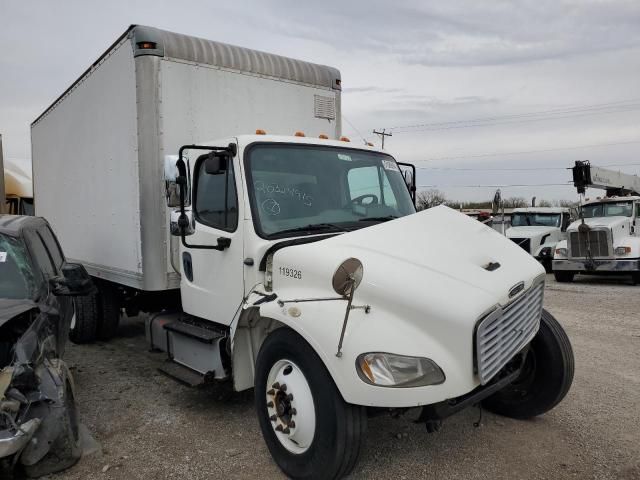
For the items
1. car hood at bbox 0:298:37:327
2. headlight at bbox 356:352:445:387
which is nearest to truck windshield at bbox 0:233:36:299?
car hood at bbox 0:298:37:327

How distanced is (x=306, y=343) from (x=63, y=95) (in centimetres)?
596

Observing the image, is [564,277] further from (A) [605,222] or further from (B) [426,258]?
(B) [426,258]

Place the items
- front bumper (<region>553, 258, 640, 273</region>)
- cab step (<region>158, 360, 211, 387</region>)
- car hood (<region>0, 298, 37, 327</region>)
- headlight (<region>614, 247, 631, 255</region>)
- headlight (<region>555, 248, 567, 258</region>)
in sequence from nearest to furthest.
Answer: car hood (<region>0, 298, 37, 327</region>) < cab step (<region>158, 360, 211, 387</region>) < front bumper (<region>553, 258, 640, 273</region>) < headlight (<region>614, 247, 631, 255</region>) < headlight (<region>555, 248, 567, 258</region>)

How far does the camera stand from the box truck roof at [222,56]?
16.1ft

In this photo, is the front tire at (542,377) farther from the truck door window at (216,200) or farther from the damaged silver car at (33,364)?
the damaged silver car at (33,364)

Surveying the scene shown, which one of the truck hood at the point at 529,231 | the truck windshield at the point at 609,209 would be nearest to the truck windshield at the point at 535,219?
the truck hood at the point at 529,231

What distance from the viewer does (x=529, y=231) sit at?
1730 cm

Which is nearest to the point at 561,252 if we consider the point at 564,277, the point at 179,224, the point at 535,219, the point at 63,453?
the point at 564,277

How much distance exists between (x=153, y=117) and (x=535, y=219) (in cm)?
1613

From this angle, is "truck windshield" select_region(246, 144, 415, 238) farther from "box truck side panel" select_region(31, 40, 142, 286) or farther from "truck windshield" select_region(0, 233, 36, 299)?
"truck windshield" select_region(0, 233, 36, 299)

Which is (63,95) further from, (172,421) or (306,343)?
(306,343)

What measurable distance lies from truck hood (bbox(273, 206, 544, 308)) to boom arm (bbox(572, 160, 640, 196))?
11783 millimetres

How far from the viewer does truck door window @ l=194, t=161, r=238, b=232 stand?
13.1ft

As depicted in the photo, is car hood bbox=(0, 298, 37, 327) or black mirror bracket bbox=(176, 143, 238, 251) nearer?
car hood bbox=(0, 298, 37, 327)
